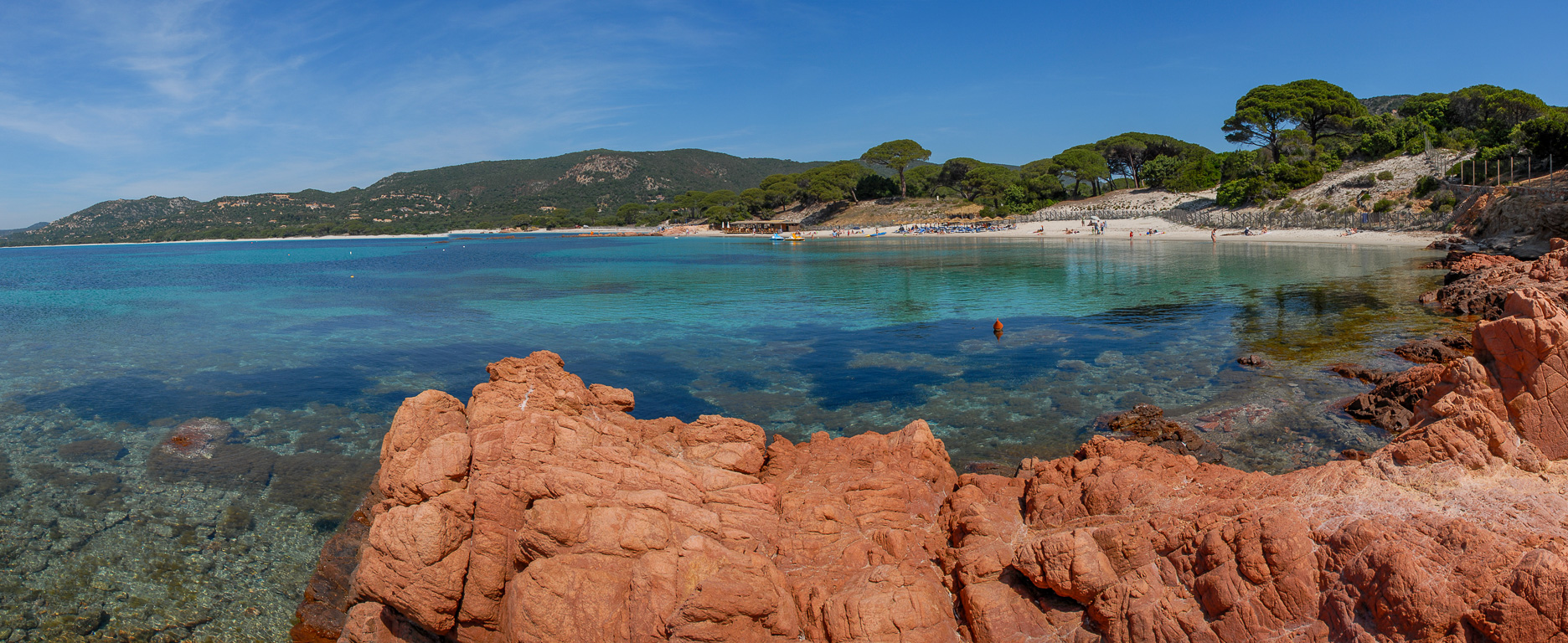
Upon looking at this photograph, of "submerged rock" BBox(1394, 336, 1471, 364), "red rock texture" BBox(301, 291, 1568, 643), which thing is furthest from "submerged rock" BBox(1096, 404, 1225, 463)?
"submerged rock" BBox(1394, 336, 1471, 364)

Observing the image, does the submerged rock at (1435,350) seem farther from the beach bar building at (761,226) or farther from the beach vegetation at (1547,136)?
the beach bar building at (761,226)

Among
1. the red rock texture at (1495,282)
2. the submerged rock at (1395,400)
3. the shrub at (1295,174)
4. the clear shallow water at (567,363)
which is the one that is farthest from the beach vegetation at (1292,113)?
the submerged rock at (1395,400)

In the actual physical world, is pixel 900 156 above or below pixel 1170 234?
above

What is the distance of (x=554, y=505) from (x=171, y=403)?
43.6 ft

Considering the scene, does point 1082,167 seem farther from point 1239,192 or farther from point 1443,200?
point 1443,200

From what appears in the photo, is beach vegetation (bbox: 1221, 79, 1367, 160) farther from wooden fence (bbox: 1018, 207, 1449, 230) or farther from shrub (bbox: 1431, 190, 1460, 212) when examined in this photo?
shrub (bbox: 1431, 190, 1460, 212)

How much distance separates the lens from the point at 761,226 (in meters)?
125

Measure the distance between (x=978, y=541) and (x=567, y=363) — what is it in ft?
45.4

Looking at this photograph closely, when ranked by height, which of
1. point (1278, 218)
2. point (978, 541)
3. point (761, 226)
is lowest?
point (978, 541)

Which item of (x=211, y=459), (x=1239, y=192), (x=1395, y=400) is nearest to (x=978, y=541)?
(x=1395, y=400)

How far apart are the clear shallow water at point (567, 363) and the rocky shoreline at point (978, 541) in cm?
246

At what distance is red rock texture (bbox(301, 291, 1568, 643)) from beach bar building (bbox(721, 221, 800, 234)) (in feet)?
365

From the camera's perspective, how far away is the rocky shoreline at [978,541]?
165 inches

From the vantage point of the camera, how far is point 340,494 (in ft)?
32.1
